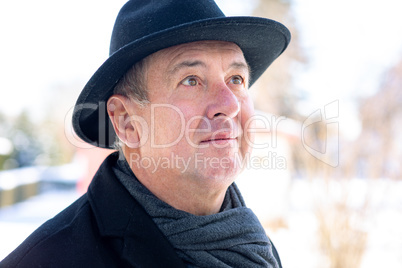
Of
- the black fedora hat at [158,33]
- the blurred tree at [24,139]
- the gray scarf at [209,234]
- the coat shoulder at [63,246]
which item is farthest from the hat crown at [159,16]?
the blurred tree at [24,139]

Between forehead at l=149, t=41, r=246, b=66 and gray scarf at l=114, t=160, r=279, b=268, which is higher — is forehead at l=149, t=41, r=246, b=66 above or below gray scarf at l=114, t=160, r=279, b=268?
above

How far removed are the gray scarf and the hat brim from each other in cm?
38

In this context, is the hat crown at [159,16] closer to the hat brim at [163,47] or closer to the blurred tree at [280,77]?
the hat brim at [163,47]

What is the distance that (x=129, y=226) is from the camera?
4.56 ft

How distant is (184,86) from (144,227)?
23.0 inches

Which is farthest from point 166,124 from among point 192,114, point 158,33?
point 158,33

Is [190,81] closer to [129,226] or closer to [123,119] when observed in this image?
[123,119]

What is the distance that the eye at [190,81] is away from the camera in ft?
4.90

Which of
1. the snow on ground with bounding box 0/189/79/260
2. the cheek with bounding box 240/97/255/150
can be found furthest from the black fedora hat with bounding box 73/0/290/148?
the snow on ground with bounding box 0/189/79/260

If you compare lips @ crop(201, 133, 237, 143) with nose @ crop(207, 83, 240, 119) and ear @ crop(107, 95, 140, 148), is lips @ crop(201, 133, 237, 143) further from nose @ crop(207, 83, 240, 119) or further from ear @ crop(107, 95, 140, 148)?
ear @ crop(107, 95, 140, 148)

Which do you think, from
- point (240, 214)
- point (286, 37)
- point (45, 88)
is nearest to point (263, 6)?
point (286, 37)

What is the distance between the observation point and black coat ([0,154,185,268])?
1.33 meters

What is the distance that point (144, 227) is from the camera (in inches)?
54.4

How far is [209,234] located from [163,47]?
2.51ft
